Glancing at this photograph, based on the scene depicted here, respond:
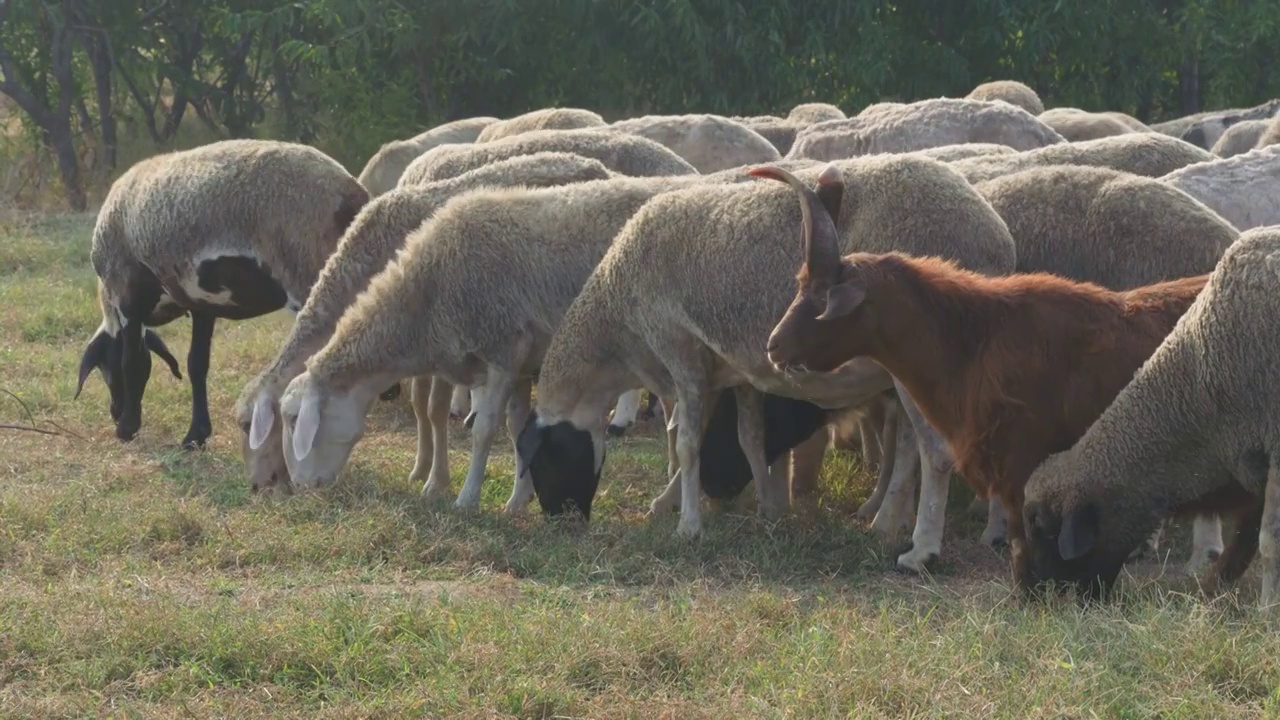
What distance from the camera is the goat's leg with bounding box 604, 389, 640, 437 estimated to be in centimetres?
995

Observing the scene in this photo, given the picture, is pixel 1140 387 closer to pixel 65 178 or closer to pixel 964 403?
pixel 964 403

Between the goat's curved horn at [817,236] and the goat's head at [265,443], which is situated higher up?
the goat's curved horn at [817,236]

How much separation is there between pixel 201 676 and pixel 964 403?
2.83 metres

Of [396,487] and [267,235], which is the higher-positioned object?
[267,235]

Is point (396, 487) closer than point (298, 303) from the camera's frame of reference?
Yes

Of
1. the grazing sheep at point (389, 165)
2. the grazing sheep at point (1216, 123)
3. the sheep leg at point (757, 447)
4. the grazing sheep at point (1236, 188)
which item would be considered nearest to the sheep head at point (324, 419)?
the sheep leg at point (757, 447)

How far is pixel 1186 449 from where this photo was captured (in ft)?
18.2

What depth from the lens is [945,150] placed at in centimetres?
878

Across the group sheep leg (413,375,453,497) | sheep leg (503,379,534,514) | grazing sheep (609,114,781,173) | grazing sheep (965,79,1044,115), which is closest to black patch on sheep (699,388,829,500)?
sheep leg (503,379,534,514)

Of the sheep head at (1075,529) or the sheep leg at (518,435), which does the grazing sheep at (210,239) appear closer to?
the sheep leg at (518,435)

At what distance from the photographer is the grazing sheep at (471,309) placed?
787cm

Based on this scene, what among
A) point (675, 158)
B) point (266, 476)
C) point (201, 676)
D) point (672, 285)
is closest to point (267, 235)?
point (266, 476)

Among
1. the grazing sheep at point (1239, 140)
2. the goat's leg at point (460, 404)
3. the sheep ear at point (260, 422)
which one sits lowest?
the goat's leg at point (460, 404)

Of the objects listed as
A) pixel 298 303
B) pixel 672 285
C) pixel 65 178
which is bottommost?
pixel 65 178
